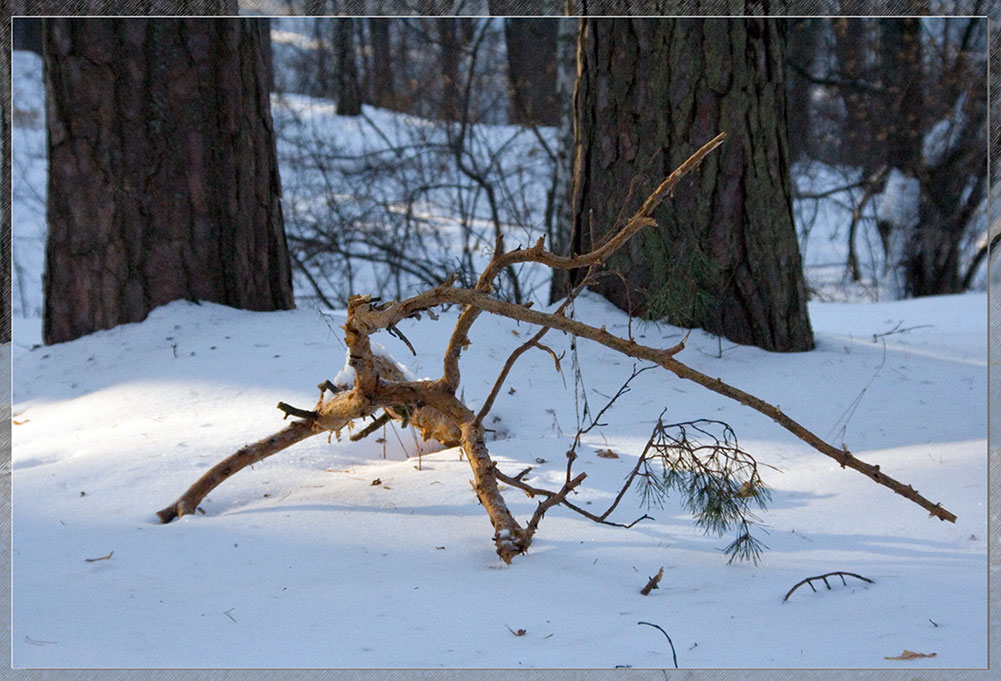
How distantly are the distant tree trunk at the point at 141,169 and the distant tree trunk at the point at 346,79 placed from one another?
10.6 feet

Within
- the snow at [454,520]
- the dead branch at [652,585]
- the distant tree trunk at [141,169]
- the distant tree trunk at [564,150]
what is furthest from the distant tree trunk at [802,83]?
the dead branch at [652,585]

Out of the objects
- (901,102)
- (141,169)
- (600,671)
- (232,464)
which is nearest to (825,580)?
(600,671)

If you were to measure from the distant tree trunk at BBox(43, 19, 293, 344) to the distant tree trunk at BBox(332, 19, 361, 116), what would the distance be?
3.24 meters

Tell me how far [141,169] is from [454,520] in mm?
1443

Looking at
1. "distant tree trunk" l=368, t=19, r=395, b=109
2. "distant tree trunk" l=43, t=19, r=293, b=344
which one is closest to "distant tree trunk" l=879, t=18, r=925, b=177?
"distant tree trunk" l=368, t=19, r=395, b=109

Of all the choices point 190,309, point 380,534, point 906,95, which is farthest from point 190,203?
point 906,95

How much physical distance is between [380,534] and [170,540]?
1.12 ft

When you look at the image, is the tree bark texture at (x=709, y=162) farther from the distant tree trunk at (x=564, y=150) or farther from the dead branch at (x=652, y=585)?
the distant tree trunk at (x=564, y=150)

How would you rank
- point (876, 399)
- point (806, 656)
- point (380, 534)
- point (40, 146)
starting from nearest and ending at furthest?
point (806, 656) → point (380, 534) → point (876, 399) → point (40, 146)

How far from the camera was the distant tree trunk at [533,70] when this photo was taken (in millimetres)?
5613

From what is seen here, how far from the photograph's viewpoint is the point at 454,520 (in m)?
1.52

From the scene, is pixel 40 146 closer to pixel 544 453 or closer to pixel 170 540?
pixel 170 540

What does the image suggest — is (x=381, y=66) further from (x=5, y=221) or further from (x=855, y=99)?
(x=5, y=221)

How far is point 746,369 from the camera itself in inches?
90.7
